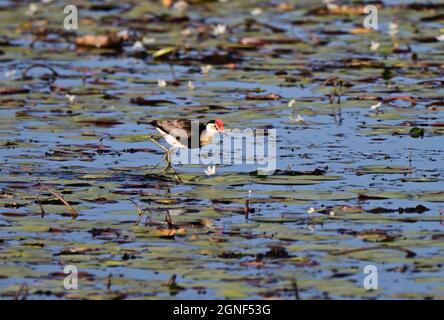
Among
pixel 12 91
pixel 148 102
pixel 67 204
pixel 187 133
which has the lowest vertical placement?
pixel 67 204

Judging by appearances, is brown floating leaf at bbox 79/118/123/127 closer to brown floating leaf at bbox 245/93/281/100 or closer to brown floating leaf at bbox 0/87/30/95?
brown floating leaf at bbox 245/93/281/100

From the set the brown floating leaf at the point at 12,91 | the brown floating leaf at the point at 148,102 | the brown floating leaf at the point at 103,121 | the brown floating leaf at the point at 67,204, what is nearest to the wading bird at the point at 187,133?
the brown floating leaf at the point at 103,121

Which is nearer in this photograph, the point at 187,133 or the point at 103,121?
the point at 187,133

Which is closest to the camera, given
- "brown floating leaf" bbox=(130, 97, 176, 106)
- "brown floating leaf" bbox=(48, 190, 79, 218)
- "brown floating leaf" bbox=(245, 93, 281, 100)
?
"brown floating leaf" bbox=(48, 190, 79, 218)

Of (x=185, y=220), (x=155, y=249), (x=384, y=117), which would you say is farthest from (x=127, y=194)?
(x=384, y=117)

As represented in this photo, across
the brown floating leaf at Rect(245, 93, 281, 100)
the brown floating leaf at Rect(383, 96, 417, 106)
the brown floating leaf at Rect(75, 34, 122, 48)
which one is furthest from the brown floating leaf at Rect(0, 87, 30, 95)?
the brown floating leaf at Rect(383, 96, 417, 106)

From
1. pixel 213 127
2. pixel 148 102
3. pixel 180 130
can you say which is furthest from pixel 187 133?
pixel 148 102

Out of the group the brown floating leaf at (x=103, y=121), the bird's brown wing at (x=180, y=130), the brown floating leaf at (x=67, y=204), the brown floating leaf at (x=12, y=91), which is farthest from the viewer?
the brown floating leaf at (x=12, y=91)

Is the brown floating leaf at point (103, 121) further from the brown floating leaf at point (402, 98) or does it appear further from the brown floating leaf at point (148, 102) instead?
the brown floating leaf at point (402, 98)

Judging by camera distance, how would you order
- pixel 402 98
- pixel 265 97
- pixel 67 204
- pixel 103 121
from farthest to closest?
1. pixel 265 97
2. pixel 402 98
3. pixel 103 121
4. pixel 67 204

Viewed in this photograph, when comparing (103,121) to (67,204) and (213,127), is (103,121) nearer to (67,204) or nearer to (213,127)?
(213,127)

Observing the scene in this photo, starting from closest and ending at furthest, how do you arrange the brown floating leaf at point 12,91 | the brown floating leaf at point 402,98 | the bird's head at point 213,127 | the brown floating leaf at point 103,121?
1. the bird's head at point 213,127
2. the brown floating leaf at point 103,121
3. the brown floating leaf at point 402,98
4. the brown floating leaf at point 12,91

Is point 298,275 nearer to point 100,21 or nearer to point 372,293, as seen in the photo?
point 372,293
